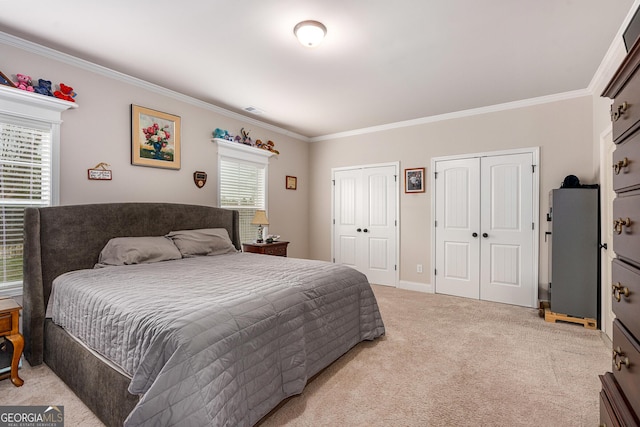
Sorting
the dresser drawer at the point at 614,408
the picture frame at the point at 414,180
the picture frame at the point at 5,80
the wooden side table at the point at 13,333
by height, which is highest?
the picture frame at the point at 5,80

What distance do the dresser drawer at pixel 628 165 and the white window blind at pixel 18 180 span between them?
3.81 meters

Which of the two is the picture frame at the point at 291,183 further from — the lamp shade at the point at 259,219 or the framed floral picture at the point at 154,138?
the framed floral picture at the point at 154,138

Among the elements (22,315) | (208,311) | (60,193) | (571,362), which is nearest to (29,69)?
(60,193)

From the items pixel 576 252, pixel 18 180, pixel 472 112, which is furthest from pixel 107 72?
pixel 576 252

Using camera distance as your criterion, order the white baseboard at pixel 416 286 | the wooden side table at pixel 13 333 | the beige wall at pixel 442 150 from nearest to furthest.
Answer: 1. the wooden side table at pixel 13 333
2. the beige wall at pixel 442 150
3. the white baseboard at pixel 416 286

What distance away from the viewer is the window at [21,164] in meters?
2.49

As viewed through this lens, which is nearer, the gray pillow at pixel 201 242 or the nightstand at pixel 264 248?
the gray pillow at pixel 201 242

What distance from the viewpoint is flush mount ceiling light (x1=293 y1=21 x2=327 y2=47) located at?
2.27m

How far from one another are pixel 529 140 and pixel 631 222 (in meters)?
3.42

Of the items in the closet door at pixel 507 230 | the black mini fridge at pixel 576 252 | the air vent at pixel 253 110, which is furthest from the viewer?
the air vent at pixel 253 110

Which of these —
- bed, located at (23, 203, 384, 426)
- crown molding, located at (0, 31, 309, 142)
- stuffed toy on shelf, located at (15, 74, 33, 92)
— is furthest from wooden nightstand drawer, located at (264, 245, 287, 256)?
stuffed toy on shelf, located at (15, 74, 33, 92)

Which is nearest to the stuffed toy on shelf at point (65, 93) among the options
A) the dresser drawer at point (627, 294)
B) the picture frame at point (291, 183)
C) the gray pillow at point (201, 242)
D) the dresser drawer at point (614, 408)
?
the gray pillow at point (201, 242)

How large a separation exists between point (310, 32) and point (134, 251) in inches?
95.1

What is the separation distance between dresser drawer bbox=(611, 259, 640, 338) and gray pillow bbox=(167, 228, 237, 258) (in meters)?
3.27
